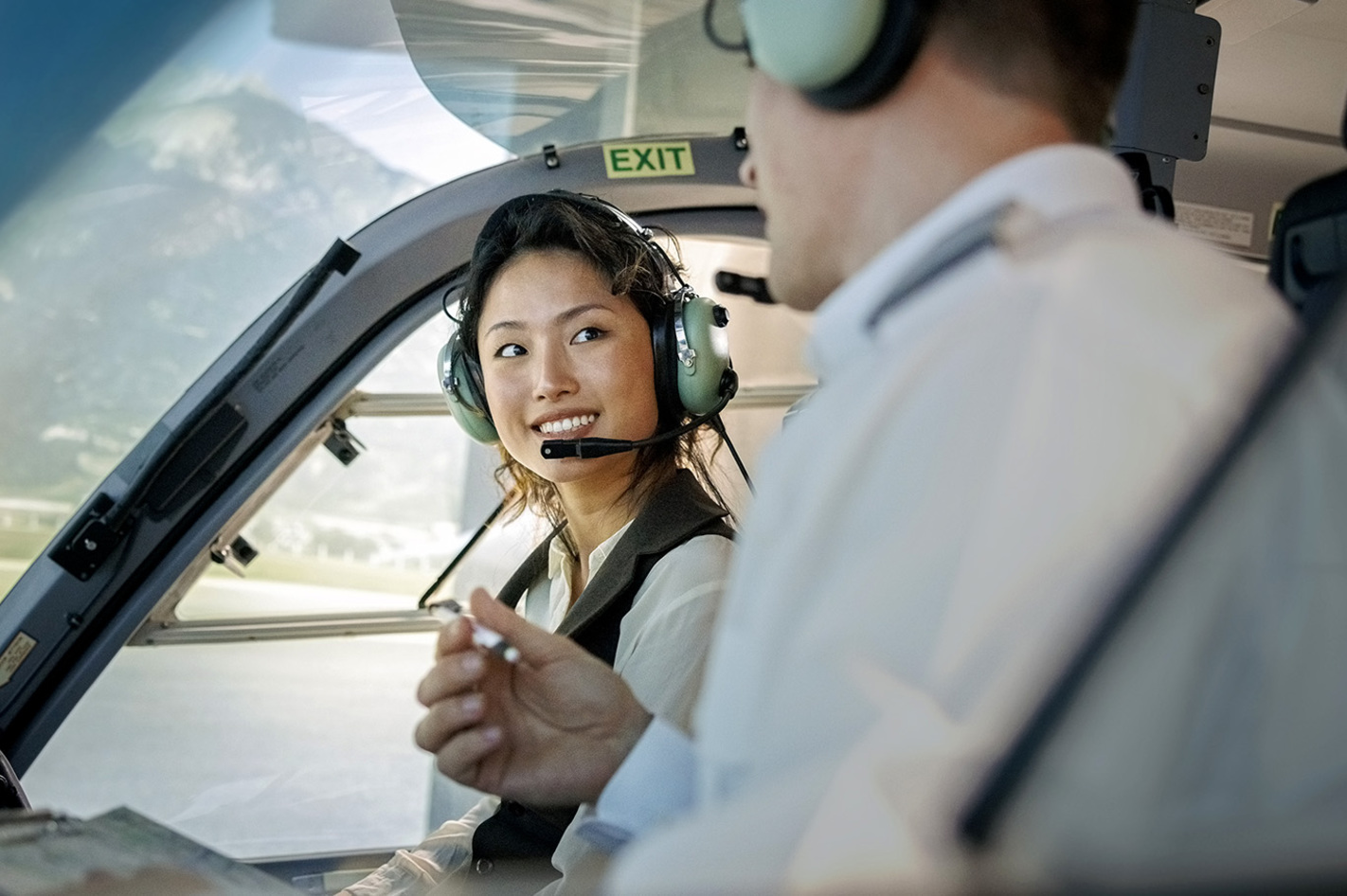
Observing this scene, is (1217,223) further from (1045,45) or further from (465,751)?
(465,751)

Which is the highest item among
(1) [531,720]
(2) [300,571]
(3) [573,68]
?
(3) [573,68]

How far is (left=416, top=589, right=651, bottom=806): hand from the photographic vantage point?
3.85 feet

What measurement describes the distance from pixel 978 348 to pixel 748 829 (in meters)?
0.31

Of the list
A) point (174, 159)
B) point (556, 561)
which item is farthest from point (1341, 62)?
point (174, 159)

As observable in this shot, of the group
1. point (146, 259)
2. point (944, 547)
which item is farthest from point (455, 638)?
point (146, 259)

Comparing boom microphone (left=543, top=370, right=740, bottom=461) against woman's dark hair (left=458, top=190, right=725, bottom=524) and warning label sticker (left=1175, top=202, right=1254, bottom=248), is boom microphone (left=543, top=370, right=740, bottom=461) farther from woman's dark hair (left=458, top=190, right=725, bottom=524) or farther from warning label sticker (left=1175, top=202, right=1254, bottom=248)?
warning label sticker (left=1175, top=202, right=1254, bottom=248)

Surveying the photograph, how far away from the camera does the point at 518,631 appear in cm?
121

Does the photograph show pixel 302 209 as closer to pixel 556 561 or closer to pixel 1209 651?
pixel 556 561

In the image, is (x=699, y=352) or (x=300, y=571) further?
(x=300, y=571)

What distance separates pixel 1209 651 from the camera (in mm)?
672

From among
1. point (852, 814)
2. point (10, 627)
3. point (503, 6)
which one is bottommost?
point (10, 627)

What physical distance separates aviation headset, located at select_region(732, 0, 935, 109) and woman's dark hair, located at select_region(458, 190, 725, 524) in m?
0.96

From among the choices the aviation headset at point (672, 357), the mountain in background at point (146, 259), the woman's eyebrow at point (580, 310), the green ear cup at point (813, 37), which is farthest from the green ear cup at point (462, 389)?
the green ear cup at point (813, 37)

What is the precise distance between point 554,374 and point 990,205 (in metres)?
1.10
